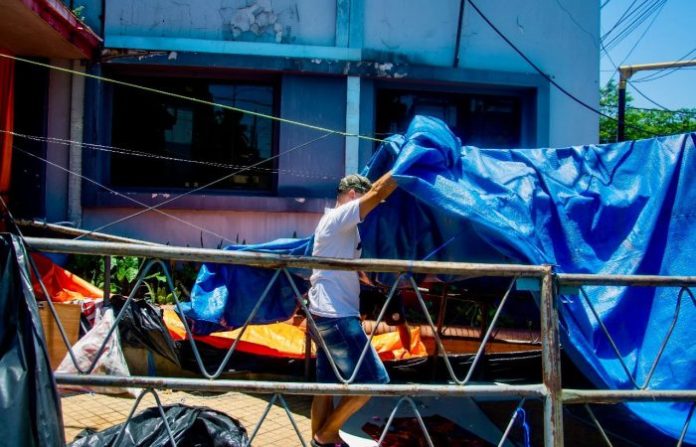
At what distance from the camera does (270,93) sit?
8.14 metres

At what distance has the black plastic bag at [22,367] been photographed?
2.18 m

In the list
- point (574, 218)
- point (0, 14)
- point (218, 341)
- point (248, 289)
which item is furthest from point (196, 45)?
point (574, 218)

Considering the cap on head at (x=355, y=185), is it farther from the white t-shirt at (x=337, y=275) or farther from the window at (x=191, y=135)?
the window at (x=191, y=135)

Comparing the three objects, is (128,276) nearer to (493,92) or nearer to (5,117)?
(5,117)

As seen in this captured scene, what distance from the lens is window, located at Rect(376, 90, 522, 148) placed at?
8.45 m

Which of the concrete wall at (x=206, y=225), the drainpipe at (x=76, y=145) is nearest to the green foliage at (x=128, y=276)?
the concrete wall at (x=206, y=225)

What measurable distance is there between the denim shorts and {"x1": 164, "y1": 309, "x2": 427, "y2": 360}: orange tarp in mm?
1921

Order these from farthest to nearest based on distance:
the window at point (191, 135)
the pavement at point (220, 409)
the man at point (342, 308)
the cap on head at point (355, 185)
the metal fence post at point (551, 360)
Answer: the window at point (191, 135) < the pavement at point (220, 409) < the cap on head at point (355, 185) < the man at point (342, 308) < the metal fence post at point (551, 360)

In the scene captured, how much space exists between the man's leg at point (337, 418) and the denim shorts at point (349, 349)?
13 cm

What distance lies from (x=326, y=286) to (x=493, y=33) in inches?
246

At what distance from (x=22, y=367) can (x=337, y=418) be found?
1905 millimetres

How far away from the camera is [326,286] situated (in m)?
3.56

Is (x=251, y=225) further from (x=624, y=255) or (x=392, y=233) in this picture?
(x=624, y=255)

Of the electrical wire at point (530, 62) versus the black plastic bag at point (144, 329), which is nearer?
the black plastic bag at point (144, 329)
